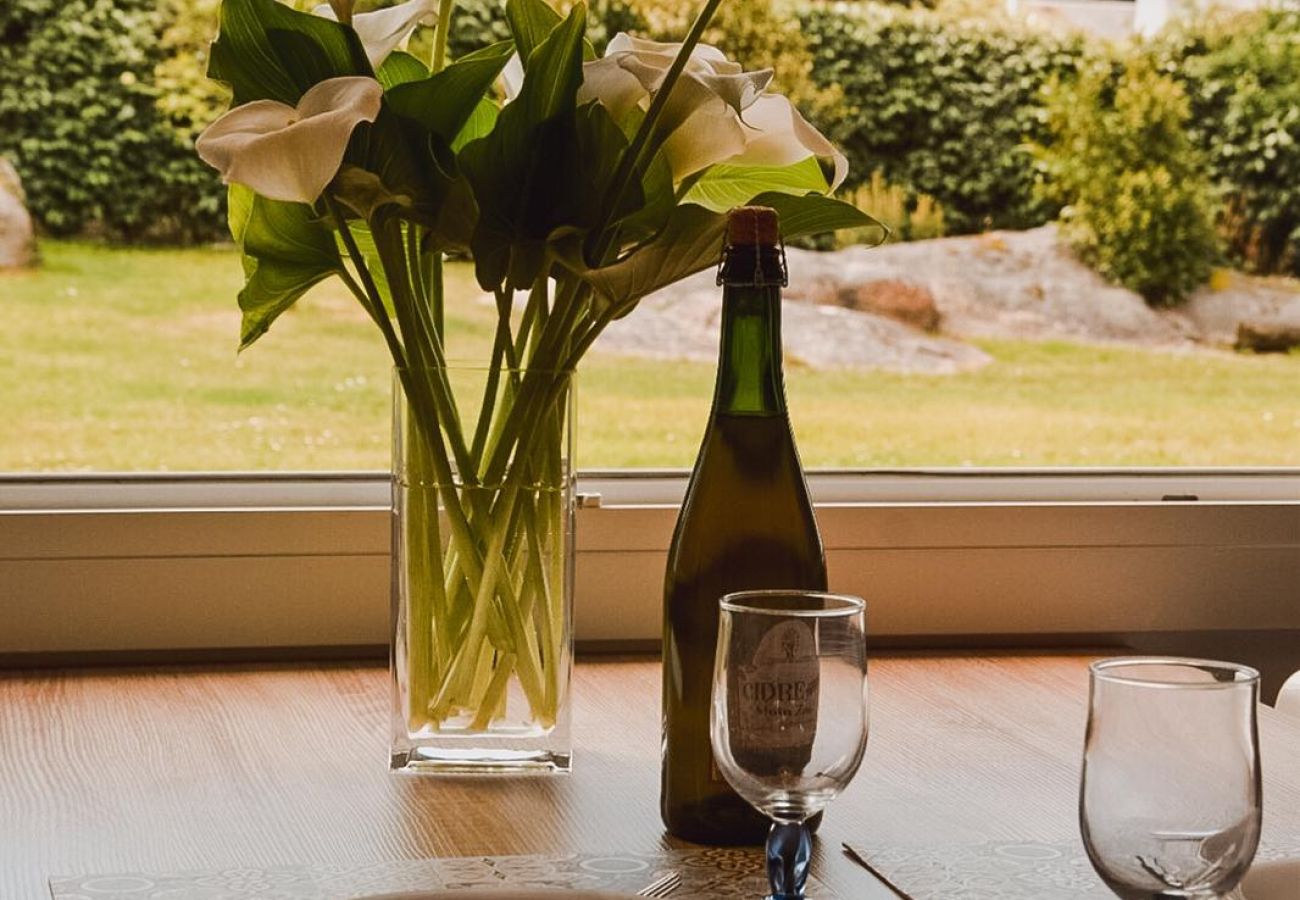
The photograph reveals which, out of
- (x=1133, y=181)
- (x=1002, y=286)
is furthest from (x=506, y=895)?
(x=1133, y=181)

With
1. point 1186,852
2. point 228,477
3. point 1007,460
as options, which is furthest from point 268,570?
point 1186,852

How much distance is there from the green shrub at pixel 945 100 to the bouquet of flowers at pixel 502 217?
0.88 m

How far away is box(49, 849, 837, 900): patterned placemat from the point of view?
2.78 ft

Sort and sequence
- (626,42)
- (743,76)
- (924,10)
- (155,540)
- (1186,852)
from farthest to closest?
(924,10) → (155,540) → (626,42) → (743,76) → (1186,852)

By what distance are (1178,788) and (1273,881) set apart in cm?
24

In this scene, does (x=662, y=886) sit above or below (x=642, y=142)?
below

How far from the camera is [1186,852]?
0.66 meters

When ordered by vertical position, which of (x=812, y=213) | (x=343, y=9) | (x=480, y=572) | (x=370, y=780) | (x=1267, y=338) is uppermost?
(x=343, y=9)

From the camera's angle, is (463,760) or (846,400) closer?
(463,760)

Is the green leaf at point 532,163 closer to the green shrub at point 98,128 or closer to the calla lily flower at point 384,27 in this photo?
the calla lily flower at point 384,27

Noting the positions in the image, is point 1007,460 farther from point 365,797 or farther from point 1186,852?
point 1186,852

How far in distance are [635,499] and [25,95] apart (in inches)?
28.4

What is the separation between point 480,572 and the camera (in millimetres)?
1059

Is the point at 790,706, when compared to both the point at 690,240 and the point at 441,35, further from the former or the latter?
the point at 441,35
